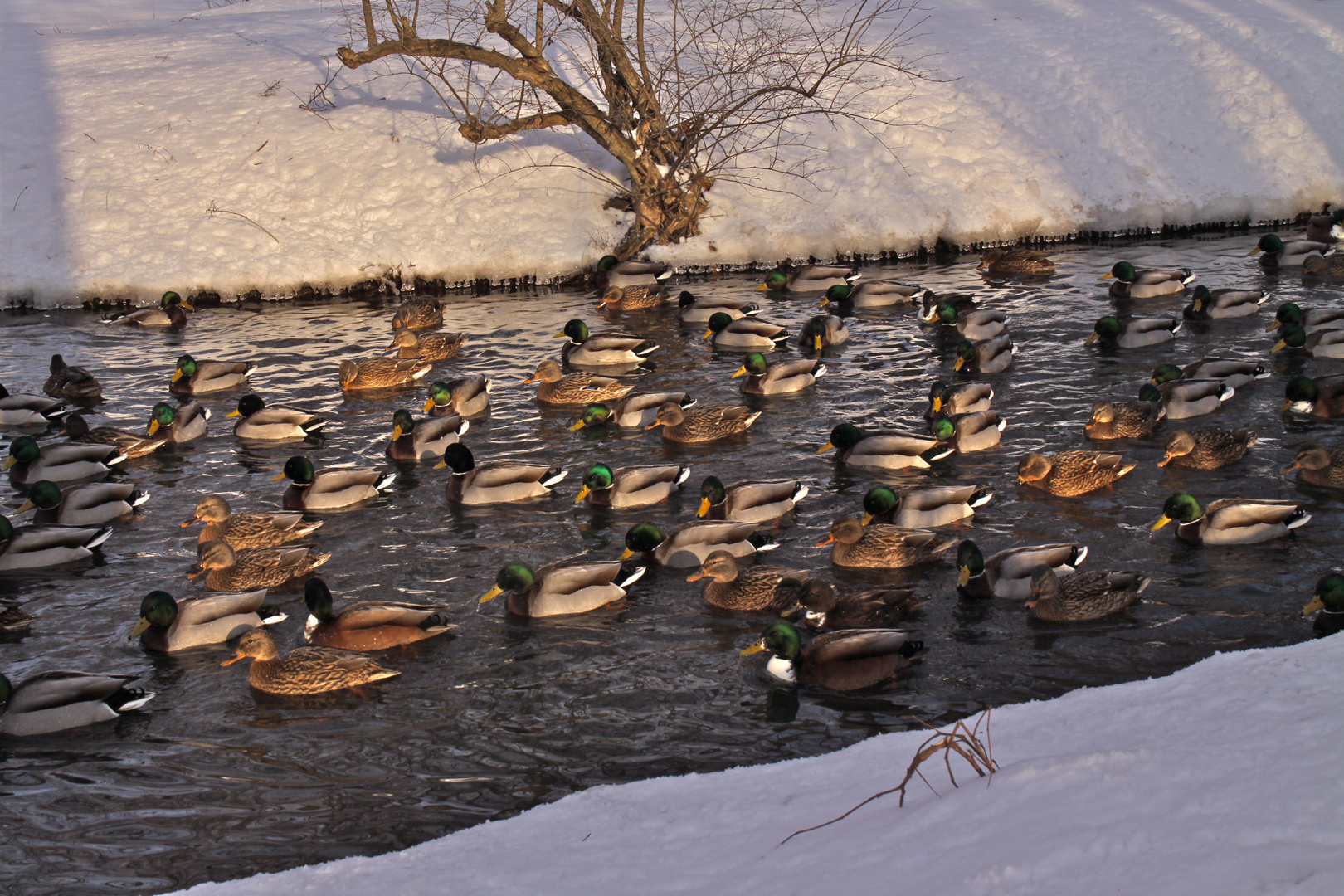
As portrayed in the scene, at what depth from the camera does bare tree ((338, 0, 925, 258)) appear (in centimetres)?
1817

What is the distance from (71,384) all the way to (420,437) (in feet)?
15.0

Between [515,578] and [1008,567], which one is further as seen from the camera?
[515,578]

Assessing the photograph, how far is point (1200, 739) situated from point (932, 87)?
19699 millimetres

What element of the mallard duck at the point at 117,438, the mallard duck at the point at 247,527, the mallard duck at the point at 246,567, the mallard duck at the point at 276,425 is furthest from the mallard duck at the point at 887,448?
the mallard duck at the point at 117,438

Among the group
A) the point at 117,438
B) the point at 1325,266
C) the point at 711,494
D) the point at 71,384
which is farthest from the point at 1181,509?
the point at 71,384

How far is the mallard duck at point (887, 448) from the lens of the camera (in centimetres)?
1120

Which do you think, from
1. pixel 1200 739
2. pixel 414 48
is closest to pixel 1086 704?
pixel 1200 739

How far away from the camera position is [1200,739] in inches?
183

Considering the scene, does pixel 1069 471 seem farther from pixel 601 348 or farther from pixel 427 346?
pixel 427 346

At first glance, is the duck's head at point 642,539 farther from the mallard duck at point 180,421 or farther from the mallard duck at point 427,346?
the mallard duck at point 427,346

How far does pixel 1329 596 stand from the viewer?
7707 mm

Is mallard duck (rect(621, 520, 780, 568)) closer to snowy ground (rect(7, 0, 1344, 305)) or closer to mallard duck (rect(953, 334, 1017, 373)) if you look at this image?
mallard duck (rect(953, 334, 1017, 373))

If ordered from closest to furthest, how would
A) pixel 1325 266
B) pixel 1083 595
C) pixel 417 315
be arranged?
pixel 1083 595 → pixel 417 315 → pixel 1325 266

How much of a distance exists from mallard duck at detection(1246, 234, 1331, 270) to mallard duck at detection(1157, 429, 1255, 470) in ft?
24.7
